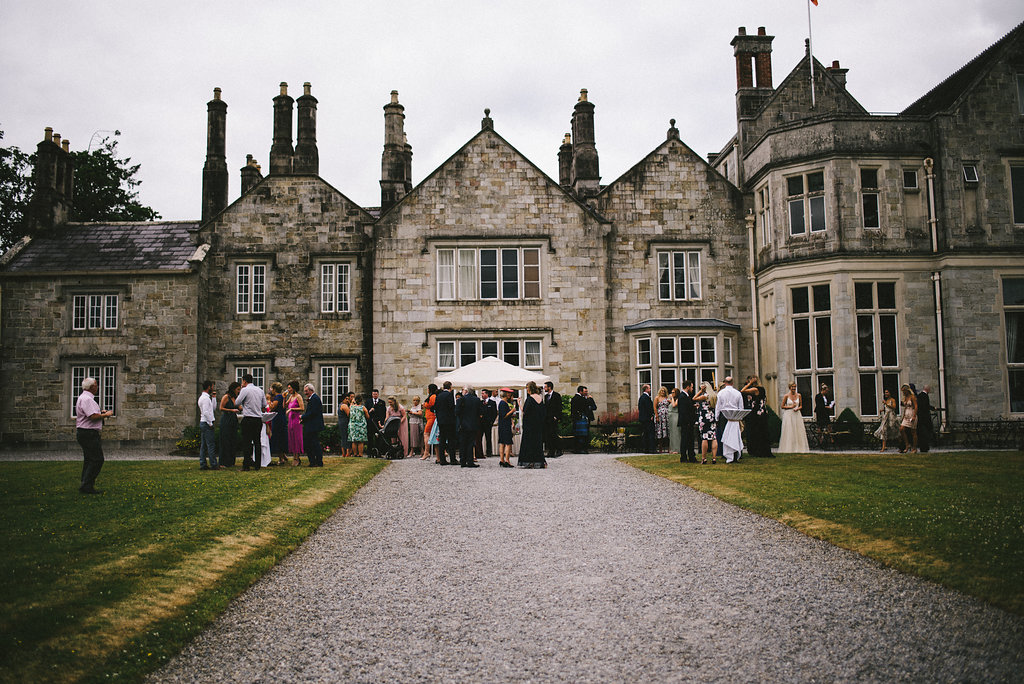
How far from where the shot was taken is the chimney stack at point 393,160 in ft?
96.7

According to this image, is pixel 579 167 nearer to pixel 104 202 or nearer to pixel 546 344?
pixel 546 344

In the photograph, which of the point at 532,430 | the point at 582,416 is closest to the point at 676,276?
the point at 582,416

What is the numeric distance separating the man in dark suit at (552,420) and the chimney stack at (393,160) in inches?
469

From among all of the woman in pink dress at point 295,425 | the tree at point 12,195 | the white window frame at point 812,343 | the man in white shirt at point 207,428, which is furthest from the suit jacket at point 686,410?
the tree at point 12,195

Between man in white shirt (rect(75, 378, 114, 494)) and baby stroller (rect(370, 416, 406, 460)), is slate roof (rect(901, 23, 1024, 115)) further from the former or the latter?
man in white shirt (rect(75, 378, 114, 494))

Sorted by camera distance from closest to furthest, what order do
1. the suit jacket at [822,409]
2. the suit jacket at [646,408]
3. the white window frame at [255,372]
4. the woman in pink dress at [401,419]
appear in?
the woman in pink dress at [401,419] < the suit jacket at [646,408] < the suit jacket at [822,409] < the white window frame at [255,372]

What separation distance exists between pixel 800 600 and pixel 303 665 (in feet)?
14.3

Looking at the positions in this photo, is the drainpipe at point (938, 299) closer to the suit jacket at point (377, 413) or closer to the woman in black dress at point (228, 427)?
the suit jacket at point (377, 413)

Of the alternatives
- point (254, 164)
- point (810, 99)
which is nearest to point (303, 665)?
point (810, 99)

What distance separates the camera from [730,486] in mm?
13812

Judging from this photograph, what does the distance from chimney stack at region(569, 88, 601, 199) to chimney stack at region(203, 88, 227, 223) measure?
13.1 meters

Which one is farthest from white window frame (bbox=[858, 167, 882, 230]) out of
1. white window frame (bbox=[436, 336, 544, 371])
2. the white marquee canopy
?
the white marquee canopy

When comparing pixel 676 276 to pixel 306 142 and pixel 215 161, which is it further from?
pixel 215 161

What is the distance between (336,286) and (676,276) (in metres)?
12.1
